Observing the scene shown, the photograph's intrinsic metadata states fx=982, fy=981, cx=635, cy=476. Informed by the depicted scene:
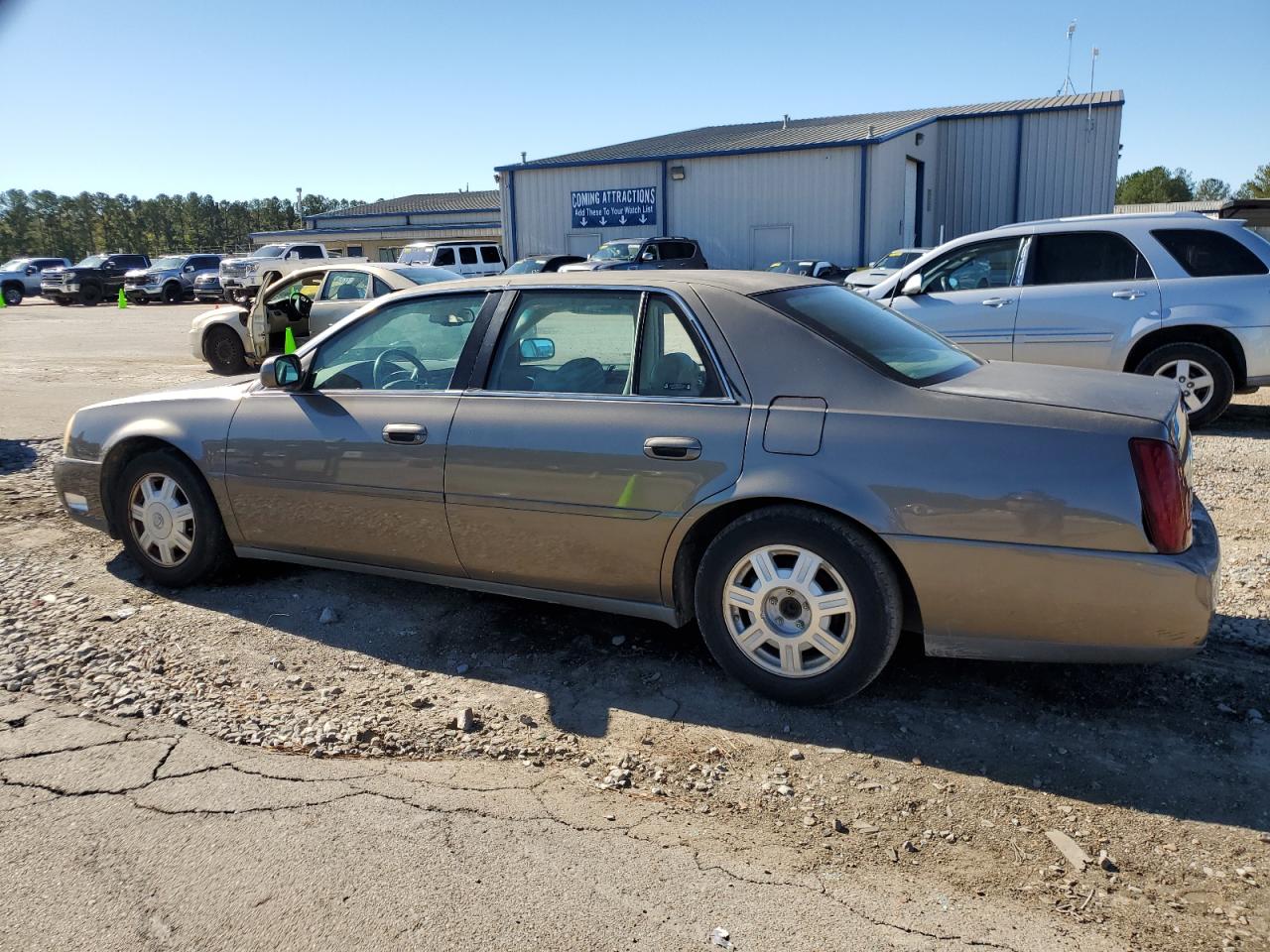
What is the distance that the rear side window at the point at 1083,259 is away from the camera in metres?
8.30

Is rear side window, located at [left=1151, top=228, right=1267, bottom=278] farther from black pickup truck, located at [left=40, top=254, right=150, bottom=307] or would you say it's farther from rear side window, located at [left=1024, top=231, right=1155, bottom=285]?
black pickup truck, located at [left=40, top=254, right=150, bottom=307]

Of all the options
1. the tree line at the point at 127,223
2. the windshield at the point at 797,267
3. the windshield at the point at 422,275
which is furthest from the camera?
the tree line at the point at 127,223

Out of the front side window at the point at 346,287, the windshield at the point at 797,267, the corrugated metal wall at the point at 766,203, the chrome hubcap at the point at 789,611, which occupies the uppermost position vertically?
the corrugated metal wall at the point at 766,203

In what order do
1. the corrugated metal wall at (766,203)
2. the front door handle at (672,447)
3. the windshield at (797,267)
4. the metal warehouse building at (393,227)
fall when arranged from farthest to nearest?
the metal warehouse building at (393,227) < the corrugated metal wall at (766,203) < the windshield at (797,267) < the front door handle at (672,447)

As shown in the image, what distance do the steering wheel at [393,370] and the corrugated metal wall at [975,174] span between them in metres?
29.8

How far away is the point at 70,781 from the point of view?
331 cm

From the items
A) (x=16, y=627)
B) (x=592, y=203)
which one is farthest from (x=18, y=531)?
(x=592, y=203)

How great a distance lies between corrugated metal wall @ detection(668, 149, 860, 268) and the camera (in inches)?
1131

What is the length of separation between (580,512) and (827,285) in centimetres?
156

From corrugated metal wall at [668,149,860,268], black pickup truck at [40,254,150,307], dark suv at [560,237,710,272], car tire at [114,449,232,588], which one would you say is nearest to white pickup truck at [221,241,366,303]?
black pickup truck at [40,254,150,307]

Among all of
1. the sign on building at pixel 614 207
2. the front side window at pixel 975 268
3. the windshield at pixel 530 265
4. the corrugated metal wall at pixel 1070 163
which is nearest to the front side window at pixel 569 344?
the front side window at pixel 975 268

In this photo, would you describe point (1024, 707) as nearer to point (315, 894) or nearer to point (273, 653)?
point (315, 894)

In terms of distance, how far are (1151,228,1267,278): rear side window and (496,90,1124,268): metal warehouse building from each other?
2068 centimetres

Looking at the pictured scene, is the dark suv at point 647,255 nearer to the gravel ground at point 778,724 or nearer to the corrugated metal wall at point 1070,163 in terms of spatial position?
the corrugated metal wall at point 1070,163
